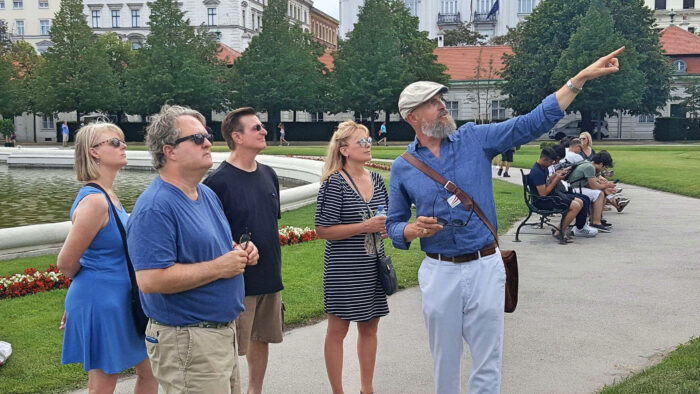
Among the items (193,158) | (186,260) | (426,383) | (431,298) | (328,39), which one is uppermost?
(328,39)

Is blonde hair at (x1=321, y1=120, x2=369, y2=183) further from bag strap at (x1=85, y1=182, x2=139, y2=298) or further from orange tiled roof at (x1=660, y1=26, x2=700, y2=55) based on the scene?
orange tiled roof at (x1=660, y1=26, x2=700, y2=55)

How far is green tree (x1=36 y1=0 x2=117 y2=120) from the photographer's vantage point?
58.5 metres

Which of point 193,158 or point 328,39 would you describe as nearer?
point 193,158

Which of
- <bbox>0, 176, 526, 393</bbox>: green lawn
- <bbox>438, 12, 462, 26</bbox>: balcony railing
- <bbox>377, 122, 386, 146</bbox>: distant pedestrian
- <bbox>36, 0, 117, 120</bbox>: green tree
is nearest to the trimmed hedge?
<bbox>377, 122, 386, 146</bbox>: distant pedestrian

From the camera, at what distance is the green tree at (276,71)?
57.0m

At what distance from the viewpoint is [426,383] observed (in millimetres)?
5281

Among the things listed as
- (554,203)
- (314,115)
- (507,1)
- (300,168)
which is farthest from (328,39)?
(554,203)

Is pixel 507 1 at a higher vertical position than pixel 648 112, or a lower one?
higher

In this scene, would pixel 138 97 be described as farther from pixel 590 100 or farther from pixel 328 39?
pixel 328 39

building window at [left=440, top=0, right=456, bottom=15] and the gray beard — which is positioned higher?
building window at [left=440, top=0, right=456, bottom=15]

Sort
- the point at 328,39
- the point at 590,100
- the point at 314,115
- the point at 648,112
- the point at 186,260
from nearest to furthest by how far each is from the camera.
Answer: the point at 186,260, the point at 590,100, the point at 648,112, the point at 314,115, the point at 328,39

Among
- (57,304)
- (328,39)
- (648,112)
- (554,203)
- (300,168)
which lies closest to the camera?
(57,304)

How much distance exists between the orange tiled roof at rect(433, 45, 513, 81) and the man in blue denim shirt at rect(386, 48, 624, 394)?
197 ft

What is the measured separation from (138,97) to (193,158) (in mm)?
56967
